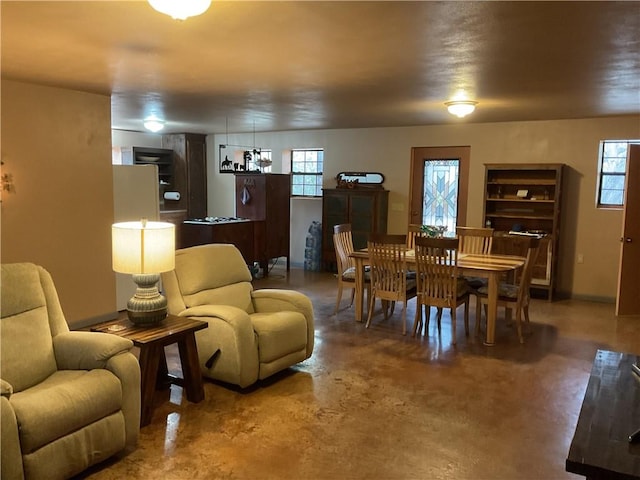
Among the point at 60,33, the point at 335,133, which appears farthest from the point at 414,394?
the point at 335,133

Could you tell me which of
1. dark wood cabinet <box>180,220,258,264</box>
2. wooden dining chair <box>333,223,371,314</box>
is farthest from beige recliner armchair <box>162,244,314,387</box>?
dark wood cabinet <box>180,220,258,264</box>

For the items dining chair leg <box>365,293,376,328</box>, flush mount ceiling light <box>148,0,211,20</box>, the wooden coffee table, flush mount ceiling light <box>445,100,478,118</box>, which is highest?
flush mount ceiling light <box>445,100,478,118</box>

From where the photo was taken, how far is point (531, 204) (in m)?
6.75

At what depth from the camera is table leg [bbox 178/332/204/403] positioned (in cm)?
332

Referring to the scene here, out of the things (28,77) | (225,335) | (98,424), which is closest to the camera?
(98,424)

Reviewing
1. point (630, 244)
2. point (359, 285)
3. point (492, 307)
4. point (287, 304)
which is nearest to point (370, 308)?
point (359, 285)

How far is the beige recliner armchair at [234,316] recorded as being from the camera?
3.49 meters

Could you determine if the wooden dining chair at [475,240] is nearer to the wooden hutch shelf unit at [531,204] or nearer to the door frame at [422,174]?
the wooden hutch shelf unit at [531,204]

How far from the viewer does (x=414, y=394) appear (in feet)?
11.8

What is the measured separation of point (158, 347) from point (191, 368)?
33cm

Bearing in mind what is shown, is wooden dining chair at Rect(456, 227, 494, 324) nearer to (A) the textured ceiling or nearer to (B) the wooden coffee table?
(A) the textured ceiling

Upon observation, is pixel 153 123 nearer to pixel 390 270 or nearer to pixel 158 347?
pixel 390 270

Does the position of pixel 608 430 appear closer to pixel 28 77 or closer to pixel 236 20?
pixel 236 20

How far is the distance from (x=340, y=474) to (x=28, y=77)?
12.6 feet
